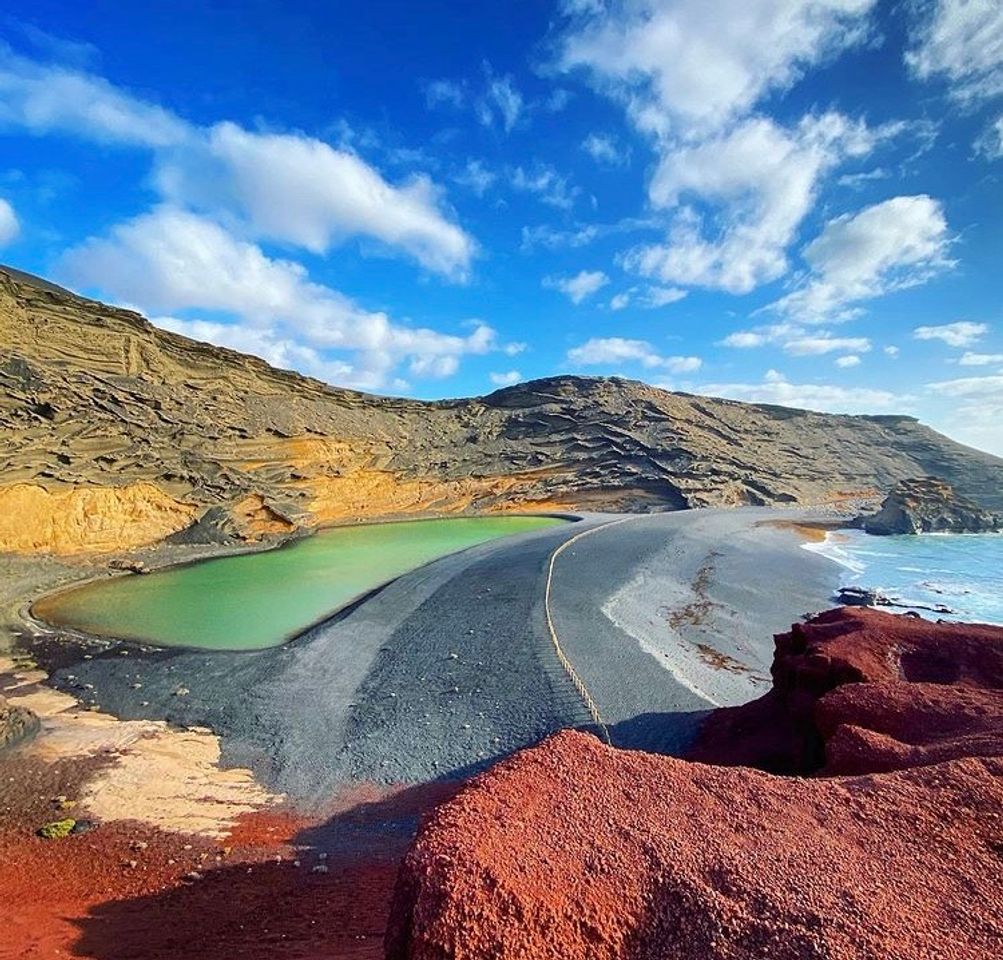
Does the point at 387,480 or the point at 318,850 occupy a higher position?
the point at 387,480

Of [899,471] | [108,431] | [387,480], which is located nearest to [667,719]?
[108,431]

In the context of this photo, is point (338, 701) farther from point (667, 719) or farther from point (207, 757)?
point (667, 719)

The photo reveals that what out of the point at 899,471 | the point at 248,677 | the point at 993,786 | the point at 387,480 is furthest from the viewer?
the point at 899,471

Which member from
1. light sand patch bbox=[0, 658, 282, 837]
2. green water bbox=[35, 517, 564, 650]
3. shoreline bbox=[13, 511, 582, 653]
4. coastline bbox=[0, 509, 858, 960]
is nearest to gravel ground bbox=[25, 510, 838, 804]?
coastline bbox=[0, 509, 858, 960]

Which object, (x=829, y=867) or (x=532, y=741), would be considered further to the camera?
(x=532, y=741)

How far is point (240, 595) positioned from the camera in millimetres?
20578

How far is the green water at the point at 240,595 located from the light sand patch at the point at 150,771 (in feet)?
13.5

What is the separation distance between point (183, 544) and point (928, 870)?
30.7 metres

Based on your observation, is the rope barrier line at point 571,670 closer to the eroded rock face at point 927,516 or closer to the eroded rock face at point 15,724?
the eroded rock face at point 15,724

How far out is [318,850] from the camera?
6.95 m

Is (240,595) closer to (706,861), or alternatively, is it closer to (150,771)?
(150,771)

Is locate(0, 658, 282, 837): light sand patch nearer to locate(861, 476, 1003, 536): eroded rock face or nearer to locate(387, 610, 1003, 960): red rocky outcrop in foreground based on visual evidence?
locate(387, 610, 1003, 960): red rocky outcrop in foreground

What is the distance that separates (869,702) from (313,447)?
3841 cm

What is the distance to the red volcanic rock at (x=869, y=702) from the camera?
4.84 meters
